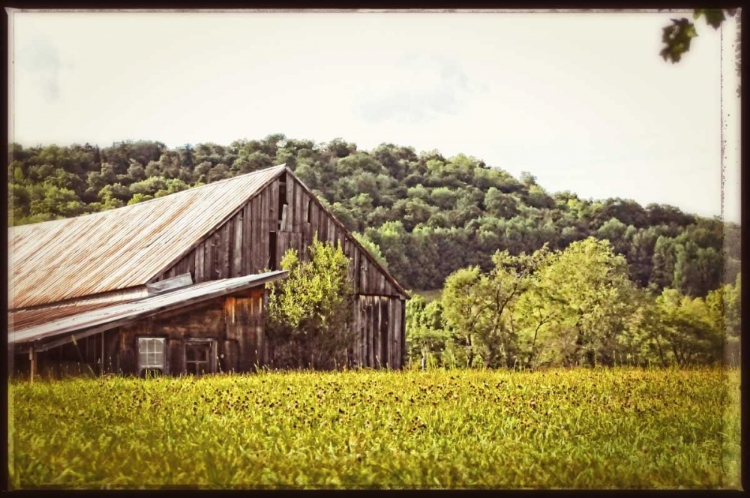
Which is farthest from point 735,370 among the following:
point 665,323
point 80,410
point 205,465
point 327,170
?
point 327,170

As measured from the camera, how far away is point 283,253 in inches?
623

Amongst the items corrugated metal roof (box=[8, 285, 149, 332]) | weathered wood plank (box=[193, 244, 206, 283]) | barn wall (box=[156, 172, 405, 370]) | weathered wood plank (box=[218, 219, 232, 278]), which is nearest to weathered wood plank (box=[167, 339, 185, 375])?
corrugated metal roof (box=[8, 285, 149, 332])

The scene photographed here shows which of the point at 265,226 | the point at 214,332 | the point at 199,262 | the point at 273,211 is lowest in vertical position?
the point at 214,332

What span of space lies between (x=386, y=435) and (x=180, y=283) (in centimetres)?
882

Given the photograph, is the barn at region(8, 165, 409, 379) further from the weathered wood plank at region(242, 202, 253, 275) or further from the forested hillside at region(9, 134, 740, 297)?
the forested hillside at region(9, 134, 740, 297)

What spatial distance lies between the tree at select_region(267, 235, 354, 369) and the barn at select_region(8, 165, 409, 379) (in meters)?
0.24

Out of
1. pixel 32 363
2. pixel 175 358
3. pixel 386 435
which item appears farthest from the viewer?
pixel 175 358

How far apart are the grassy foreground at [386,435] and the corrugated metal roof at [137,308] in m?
0.89

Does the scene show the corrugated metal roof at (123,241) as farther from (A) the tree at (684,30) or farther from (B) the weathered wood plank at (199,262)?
(A) the tree at (684,30)

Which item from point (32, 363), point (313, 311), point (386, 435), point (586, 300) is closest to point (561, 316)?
point (586, 300)

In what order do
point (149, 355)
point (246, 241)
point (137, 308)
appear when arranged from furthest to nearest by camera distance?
point (246, 241) < point (137, 308) < point (149, 355)

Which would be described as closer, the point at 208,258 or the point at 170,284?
the point at 170,284

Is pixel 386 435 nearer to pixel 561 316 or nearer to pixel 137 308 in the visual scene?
pixel 561 316

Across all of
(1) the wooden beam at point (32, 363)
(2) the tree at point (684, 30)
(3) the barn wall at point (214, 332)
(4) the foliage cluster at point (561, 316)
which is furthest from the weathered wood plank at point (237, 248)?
(2) the tree at point (684, 30)
